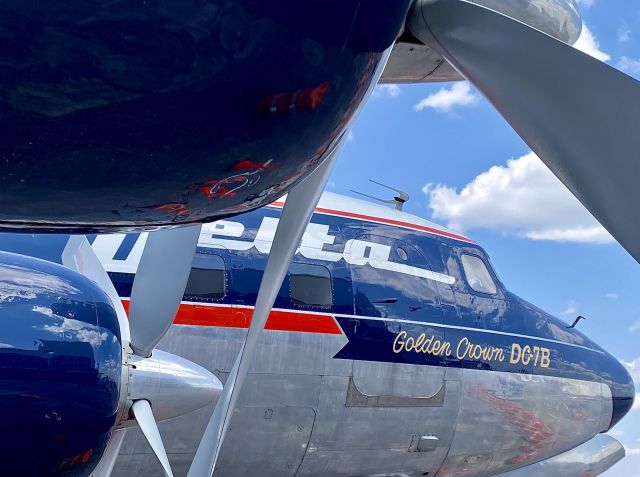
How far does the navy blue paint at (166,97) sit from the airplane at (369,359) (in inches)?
154

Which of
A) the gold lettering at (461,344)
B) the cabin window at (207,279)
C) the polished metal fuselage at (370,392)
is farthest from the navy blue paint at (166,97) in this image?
the gold lettering at (461,344)

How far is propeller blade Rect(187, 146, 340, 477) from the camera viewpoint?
364 centimetres

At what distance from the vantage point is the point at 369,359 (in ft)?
29.4

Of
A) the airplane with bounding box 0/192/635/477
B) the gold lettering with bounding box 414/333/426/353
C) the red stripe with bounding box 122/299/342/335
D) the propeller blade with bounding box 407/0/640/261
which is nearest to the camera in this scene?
the propeller blade with bounding box 407/0/640/261

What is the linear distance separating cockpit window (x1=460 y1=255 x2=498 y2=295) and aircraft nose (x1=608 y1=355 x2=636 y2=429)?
238cm

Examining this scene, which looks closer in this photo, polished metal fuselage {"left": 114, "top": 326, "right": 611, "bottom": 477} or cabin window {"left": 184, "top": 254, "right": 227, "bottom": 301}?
polished metal fuselage {"left": 114, "top": 326, "right": 611, "bottom": 477}

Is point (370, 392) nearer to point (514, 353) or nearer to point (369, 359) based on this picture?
point (369, 359)

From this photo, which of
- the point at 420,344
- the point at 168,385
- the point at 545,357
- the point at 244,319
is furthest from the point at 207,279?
the point at 545,357

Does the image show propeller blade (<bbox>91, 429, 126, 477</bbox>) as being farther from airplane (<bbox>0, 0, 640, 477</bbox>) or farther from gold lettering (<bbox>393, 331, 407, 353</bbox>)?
gold lettering (<bbox>393, 331, 407, 353</bbox>)

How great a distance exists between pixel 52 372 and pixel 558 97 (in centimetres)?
337

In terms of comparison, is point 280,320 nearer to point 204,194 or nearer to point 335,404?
point 335,404

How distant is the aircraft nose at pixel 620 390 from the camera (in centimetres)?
1141

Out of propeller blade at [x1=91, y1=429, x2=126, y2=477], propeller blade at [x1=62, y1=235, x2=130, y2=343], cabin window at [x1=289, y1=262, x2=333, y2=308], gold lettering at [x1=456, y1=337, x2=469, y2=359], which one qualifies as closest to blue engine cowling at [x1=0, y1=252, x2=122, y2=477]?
propeller blade at [x1=91, y1=429, x2=126, y2=477]

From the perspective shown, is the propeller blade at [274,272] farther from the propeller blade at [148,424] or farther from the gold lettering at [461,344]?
the gold lettering at [461,344]
